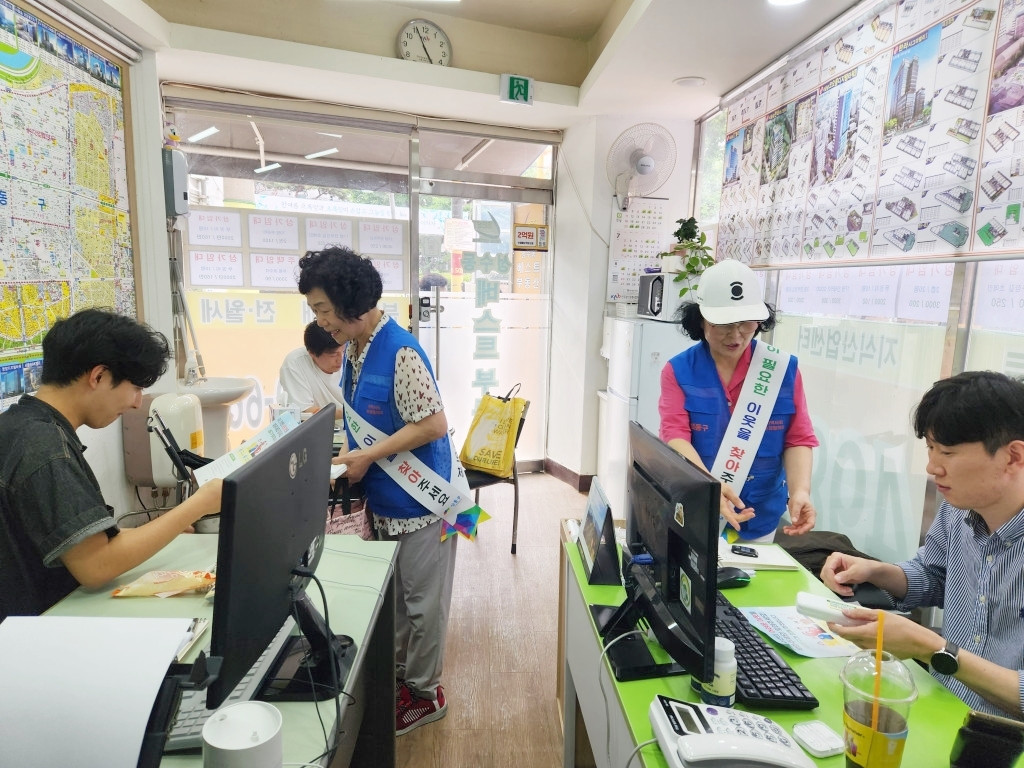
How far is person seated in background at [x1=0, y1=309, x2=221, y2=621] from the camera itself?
3.78ft

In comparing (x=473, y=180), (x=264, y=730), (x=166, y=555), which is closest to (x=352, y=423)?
(x=166, y=555)

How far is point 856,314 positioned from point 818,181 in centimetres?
66

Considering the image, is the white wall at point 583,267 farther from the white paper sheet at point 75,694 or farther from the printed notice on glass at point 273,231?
Result: the white paper sheet at point 75,694

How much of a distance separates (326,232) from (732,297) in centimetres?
320

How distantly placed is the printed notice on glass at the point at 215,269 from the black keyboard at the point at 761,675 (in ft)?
12.3

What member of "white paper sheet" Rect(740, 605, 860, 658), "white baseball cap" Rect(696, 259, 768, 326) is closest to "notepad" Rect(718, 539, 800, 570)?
"white paper sheet" Rect(740, 605, 860, 658)

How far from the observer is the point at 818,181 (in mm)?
2551

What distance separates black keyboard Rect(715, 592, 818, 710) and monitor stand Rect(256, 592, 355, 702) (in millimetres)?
745

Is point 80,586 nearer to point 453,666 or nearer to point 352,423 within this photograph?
point 352,423

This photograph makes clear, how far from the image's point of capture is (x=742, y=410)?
5.84 feet

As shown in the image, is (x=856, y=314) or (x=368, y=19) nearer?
(x=856, y=314)

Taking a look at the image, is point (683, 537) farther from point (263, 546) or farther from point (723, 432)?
point (723, 432)

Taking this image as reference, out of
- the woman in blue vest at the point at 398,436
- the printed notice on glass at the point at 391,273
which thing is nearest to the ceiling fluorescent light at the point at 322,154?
the printed notice on glass at the point at 391,273

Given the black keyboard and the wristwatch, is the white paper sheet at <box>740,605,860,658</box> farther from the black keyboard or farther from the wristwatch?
the wristwatch
